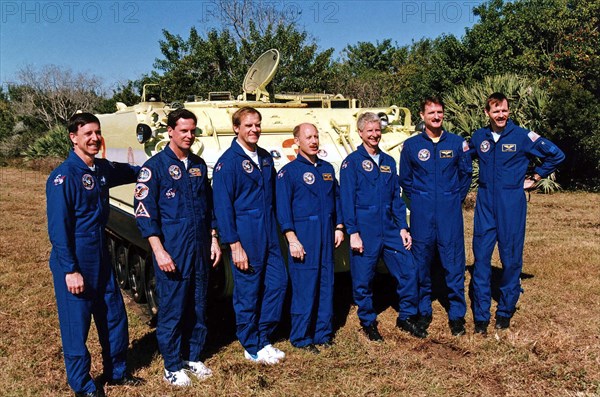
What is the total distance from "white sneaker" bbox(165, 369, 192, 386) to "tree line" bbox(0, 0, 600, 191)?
680 centimetres

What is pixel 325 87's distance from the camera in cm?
2259

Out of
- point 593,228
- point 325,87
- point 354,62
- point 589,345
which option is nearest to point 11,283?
point 589,345

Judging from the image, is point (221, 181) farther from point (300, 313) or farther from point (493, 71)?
point (493, 71)

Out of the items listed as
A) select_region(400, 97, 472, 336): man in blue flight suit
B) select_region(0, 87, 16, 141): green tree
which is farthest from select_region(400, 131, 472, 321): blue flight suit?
select_region(0, 87, 16, 141): green tree

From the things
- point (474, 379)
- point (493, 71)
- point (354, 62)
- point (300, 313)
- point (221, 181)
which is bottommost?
point (474, 379)

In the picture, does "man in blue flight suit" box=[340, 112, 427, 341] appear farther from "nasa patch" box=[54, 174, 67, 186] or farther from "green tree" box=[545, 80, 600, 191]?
"green tree" box=[545, 80, 600, 191]

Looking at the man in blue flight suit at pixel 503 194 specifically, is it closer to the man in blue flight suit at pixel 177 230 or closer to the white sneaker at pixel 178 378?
the man in blue flight suit at pixel 177 230

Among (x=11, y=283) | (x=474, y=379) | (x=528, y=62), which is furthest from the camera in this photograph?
(x=528, y=62)

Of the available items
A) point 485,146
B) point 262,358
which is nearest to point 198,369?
point 262,358

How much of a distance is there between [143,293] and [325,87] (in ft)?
58.1

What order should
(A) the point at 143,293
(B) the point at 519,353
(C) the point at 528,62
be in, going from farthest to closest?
(C) the point at 528,62 → (A) the point at 143,293 → (B) the point at 519,353

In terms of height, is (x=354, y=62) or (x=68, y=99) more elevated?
(x=354, y=62)

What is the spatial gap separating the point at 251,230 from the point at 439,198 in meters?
1.60

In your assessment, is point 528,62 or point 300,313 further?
point 528,62
